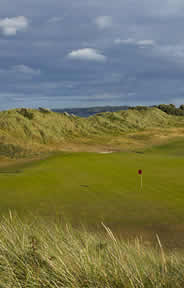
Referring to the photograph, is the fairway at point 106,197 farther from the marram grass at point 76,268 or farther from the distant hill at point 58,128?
the distant hill at point 58,128

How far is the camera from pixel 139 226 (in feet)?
23.1

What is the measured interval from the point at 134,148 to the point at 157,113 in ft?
95.3

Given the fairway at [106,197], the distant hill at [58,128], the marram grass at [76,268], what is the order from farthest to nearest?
the distant hill at [58,128], the fairway at [106,197], the marram grass at [76,268]

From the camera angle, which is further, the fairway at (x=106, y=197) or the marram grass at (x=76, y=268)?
the fairway at (x=106, y=197)

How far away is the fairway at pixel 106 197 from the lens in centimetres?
716

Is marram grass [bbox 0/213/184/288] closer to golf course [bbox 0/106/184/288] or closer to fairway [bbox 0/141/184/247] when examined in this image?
golf course [bbox 0/106/184/288]

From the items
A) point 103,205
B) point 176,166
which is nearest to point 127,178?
point 103,205

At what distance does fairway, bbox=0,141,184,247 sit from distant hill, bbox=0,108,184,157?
19670mm

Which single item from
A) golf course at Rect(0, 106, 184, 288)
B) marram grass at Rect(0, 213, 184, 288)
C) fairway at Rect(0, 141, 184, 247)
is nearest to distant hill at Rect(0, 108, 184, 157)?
golf course at Rect(0, 106, 184, 288)

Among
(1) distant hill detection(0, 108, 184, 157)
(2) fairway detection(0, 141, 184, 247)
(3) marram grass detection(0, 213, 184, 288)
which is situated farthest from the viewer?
(1) distant hill detection(0, 108, 184, 157)

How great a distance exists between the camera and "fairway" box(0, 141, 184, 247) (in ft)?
23.5

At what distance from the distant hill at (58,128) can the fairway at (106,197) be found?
64.5 feet

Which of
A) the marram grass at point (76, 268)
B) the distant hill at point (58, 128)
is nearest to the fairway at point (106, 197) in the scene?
the marram grass at point (76, 268)

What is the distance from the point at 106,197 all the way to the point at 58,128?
35321mm
